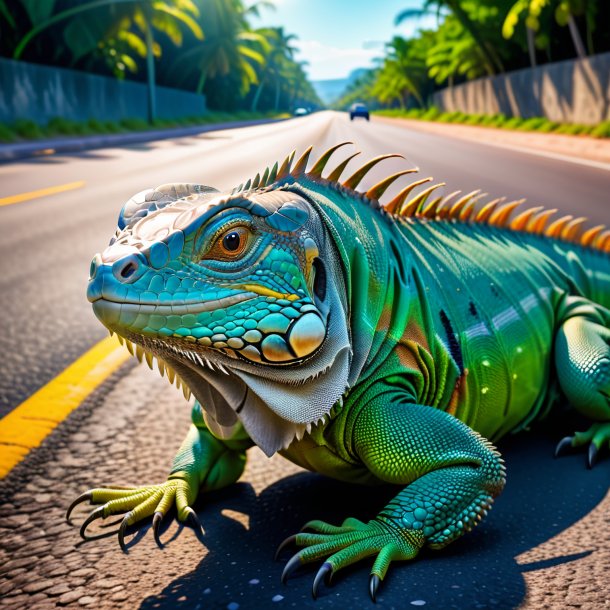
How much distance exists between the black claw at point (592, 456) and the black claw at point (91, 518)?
5.73 feet

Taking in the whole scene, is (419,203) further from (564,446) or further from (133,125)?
(133,125)

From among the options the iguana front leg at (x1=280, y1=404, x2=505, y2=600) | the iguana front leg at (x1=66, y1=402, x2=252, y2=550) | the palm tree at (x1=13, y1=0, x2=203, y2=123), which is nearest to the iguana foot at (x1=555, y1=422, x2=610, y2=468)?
the iguana front leg at (x1=280, y1=404, x2=505, y2=600)

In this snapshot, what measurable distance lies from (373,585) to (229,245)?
927 millimetres

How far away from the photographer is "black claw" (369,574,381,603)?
179 centimetres

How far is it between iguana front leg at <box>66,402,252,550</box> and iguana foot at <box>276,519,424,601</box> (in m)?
0.47

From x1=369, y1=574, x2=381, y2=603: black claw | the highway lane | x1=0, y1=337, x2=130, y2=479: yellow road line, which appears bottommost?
the highway lane

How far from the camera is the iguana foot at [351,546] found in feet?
6.15

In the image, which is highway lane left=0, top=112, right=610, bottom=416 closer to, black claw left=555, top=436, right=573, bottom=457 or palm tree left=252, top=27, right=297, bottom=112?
black claw left=555, top=436, right=573, bottom=457

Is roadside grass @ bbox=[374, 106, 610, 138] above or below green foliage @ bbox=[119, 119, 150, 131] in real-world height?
below

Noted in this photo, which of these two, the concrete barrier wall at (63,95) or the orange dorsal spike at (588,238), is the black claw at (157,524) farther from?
the concrete barrier wall at (63,95)

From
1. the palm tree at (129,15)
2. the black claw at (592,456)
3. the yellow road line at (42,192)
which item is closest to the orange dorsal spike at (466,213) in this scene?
the black claw at (592,456)

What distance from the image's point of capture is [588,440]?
287 cm

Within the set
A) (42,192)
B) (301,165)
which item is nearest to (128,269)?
(301,165)

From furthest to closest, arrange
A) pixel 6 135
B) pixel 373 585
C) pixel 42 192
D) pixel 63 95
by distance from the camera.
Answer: pixel 63 95
pixel 6 135
pixel 42 192
pixel 373 585
